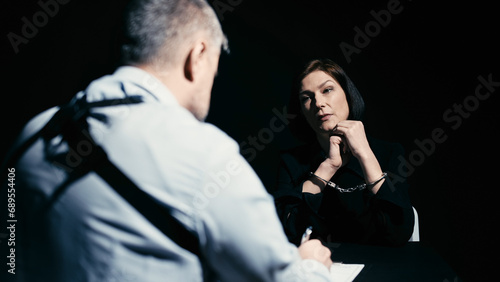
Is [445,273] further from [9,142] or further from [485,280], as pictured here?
[9,142]

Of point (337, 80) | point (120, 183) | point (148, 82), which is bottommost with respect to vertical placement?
point (337, 80)

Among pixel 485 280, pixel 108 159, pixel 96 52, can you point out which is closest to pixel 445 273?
pixel 108 159

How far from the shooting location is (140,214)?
2.18ft

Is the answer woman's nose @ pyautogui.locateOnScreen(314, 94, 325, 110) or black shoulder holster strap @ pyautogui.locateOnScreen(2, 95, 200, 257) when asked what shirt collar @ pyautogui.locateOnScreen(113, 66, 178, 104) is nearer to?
black shoulder holster strap @ pyautogui.locateOnScreen(2, 95, 200, 257)

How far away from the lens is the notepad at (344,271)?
42.6 inches

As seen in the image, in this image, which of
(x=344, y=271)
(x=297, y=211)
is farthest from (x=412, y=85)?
(x=344, y=271)

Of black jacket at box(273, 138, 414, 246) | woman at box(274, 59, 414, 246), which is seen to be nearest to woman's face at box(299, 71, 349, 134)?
woman at box(274, 59, 414, 246)

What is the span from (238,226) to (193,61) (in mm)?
396

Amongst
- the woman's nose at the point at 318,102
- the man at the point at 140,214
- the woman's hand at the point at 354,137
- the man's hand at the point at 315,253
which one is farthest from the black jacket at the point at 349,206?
the man at the point at 140,214

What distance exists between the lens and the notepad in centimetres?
108

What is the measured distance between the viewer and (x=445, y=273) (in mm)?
1148

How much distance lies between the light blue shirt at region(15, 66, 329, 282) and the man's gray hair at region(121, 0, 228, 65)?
170 mm

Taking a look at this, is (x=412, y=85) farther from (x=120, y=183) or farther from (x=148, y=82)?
(x=120, y=183)

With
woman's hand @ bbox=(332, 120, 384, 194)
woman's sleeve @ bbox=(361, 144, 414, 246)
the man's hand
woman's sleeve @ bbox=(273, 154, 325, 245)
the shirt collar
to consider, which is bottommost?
woman's sleeve @ bbox=(273, 154, 325, 245)
